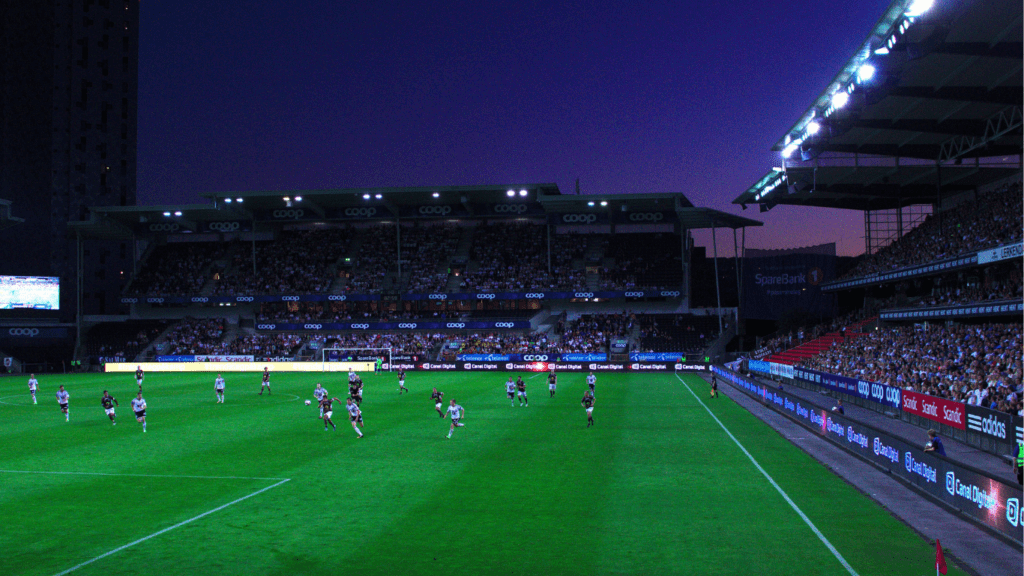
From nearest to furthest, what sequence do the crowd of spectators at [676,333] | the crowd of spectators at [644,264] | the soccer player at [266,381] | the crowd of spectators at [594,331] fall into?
the soccer player at [266,381]
the crowd of spectators at [676,333]
the crowd of spectators at [594,331]
the crowd of spectators at [644,264]

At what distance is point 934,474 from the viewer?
1549 centimetres

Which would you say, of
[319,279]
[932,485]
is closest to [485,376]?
[319,279]

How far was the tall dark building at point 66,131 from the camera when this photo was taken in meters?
72.1

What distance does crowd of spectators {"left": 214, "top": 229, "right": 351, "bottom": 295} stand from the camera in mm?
77375

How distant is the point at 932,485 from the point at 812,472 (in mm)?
3491

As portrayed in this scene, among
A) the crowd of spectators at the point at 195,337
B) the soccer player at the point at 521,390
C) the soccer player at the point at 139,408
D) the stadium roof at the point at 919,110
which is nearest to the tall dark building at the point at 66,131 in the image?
the crowd of spectators at the point at 195,337

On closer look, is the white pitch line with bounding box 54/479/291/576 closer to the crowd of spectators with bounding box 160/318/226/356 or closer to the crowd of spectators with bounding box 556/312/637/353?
the crowd of spectators with bounding box 556/312/637/353

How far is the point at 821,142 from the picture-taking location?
28.7 meters

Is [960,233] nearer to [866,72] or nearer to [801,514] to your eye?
[866,72]

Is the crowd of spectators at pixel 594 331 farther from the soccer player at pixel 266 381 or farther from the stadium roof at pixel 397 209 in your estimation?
the soccer player at pixel 266 381

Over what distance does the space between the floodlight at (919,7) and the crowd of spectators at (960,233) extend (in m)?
15.9

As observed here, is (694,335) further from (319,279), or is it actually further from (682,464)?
(682,464)

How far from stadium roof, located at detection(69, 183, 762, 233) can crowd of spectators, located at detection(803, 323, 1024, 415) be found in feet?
99.9

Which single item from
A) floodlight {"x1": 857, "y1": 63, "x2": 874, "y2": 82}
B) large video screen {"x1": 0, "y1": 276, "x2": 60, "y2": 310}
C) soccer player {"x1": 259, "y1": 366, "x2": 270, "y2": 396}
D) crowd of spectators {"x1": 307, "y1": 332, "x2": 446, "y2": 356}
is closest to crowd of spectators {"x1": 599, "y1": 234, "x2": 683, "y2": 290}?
crowd of spectators {"x1": 307, "y1": 332, "x2": 446, "y2": 356}
